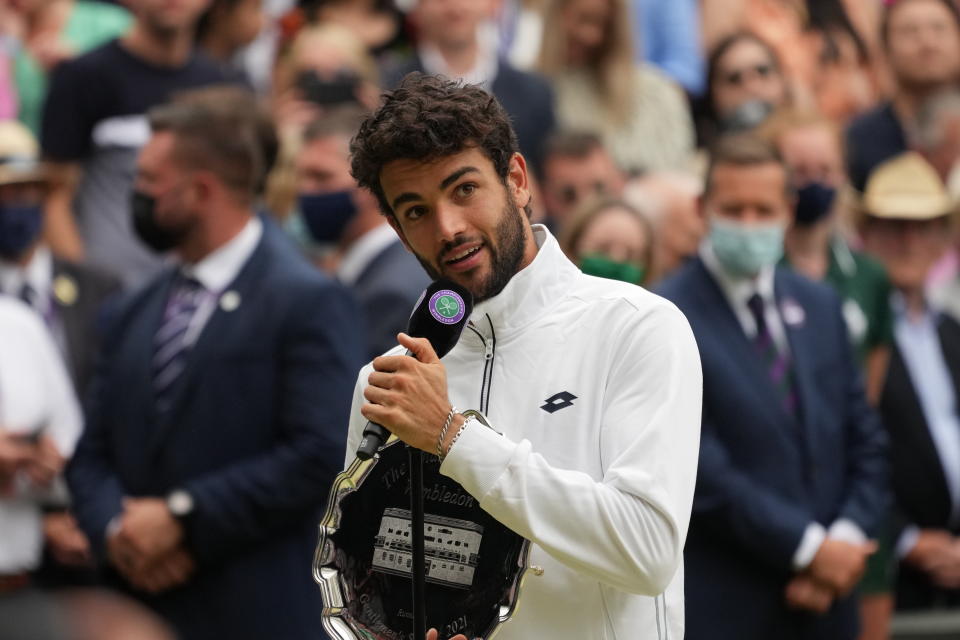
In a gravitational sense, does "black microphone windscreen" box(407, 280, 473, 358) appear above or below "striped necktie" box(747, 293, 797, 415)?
above

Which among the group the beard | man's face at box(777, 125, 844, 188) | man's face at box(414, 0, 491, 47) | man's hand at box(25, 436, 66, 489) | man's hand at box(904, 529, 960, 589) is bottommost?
man's hand at box(904, 529, 960, 589)

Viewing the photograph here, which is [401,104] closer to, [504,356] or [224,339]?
[504,356]

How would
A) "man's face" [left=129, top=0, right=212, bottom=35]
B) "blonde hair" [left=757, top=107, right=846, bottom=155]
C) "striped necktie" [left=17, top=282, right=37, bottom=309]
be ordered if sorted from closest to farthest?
1. "striped necktie" [left=17, top=282, right=37, bottom=309]
2. "blonde hair" [left=757, top=107, right=846, bottom=155]
3. "man's face" [left=129, top=0, right=212, bottom=35]

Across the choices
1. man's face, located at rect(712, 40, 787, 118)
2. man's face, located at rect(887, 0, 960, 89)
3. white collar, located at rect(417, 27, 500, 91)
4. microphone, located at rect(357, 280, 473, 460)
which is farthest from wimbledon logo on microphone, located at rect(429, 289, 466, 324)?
man's face, located at rect(887, 0, 960, 89)

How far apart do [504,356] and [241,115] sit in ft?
9.95

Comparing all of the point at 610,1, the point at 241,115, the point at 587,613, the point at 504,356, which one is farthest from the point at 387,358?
the point at 610,1

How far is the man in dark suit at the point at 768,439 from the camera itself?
6195 millimetres

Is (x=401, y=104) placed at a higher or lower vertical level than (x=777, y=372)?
higher

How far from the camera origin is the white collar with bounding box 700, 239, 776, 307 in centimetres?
639

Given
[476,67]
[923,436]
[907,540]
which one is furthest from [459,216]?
[476,67]

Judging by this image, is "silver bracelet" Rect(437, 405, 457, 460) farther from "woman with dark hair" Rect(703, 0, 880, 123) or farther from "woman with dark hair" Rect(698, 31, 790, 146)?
"woman with dark hair" Rect(703, 0, 880, 123)

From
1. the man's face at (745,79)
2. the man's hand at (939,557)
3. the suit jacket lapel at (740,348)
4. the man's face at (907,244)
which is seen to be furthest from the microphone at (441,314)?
the man's face at (745,79)

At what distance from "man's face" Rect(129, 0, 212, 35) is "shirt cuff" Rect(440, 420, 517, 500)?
5491 millimetres

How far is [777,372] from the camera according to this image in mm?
6344
